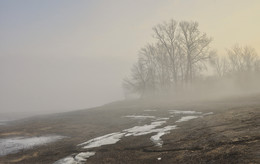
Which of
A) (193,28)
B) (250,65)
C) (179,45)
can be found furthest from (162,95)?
(250,65)

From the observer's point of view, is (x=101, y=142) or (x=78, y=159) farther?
(x=101, y=142)

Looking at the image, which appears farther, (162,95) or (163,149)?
(162,95)

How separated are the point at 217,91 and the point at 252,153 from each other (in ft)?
199

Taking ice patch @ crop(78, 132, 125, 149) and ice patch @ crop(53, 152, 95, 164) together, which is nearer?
ice patch @ crop(53, 152, 95, 164)

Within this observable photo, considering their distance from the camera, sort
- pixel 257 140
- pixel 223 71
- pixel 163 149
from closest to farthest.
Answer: pixel 257 140
pixel 163 149
pixel 223 71

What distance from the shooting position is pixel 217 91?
64688 millimetres

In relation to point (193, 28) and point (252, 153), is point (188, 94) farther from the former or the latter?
point (252, 153)

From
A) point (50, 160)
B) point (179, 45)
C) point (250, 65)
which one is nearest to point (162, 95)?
point (179, 45)

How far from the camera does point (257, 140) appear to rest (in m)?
9.00

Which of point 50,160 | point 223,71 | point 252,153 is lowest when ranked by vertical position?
point 50,160

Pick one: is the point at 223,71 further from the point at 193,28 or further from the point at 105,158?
the point at 105,158

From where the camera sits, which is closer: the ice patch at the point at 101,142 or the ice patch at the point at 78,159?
the ice patch at the point at 78,159

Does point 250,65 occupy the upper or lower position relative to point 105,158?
upper

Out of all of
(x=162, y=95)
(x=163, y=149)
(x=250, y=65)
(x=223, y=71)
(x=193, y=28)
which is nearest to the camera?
(x=163, y=149)
